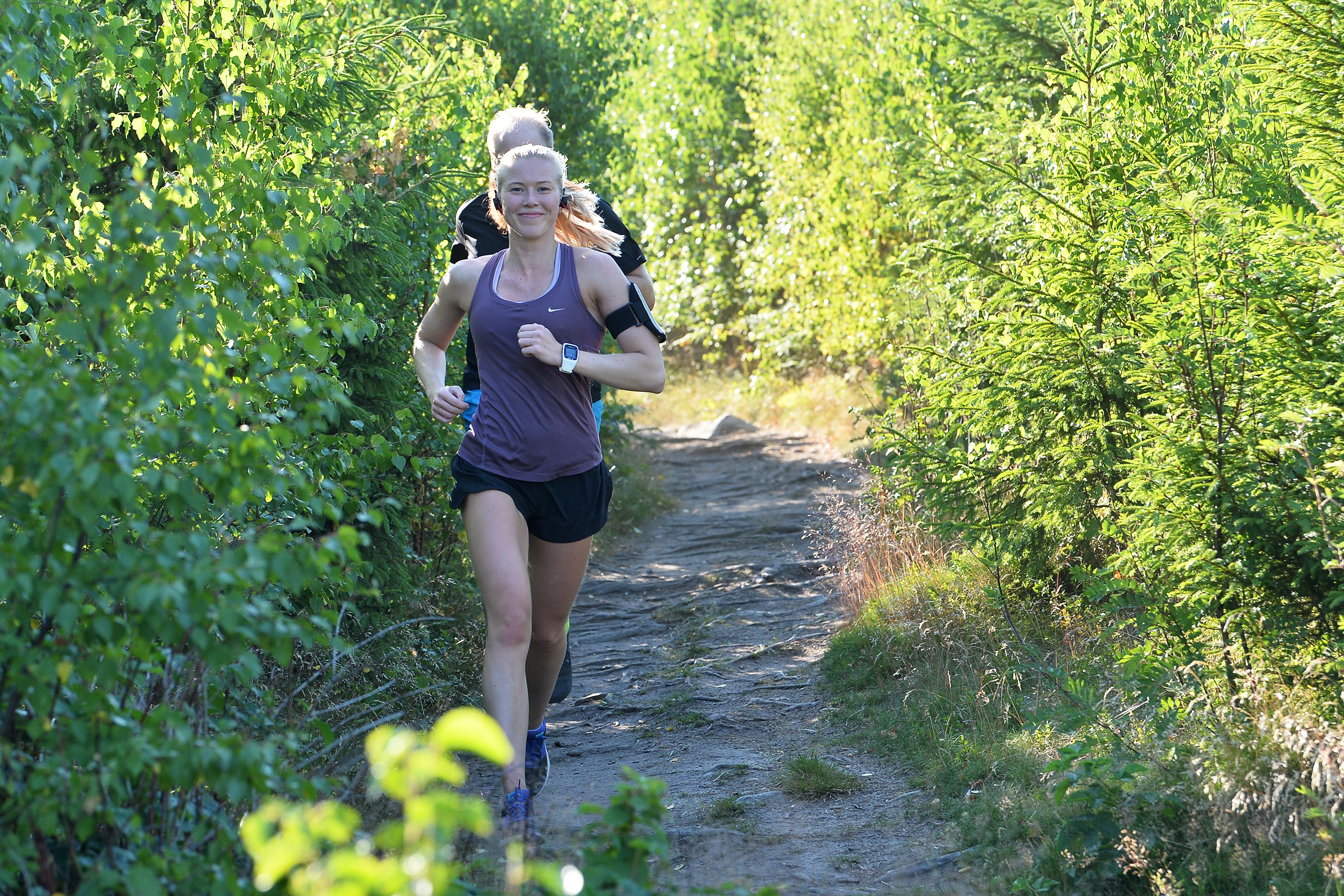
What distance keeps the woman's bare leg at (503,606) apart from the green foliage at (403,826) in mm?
1930

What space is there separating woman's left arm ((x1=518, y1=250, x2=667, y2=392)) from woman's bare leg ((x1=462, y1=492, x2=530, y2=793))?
0.49 metres

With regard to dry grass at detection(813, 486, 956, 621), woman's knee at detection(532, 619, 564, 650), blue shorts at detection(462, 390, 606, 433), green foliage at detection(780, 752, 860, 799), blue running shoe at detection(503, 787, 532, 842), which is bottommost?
green foliage at detection(780, 752, 860, 799)

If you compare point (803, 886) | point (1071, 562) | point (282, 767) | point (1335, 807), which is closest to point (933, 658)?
point (1071, 562)

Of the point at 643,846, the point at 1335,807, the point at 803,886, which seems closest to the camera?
the point at 643,846

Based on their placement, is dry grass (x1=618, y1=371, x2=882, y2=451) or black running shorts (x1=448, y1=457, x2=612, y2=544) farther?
dry grass (x1=618, y1=371, x2=882, y2=451)

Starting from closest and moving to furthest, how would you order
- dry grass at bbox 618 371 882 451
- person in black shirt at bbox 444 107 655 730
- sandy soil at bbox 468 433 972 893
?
sandy soil at bbox 468 433 972 893 → person in black shirt at bbox 444 107 655 730 → dry grass at bbox 618 371 882 451

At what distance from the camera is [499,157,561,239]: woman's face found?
149 inches

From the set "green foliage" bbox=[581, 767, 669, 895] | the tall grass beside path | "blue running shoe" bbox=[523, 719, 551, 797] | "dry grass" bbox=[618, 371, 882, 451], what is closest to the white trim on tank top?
"blue running shoe" bbox=[523, 719, 551, 797]

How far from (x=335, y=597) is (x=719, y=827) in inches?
57.6

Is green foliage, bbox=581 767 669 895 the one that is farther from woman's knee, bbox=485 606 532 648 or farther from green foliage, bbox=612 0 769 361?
green foliage, bbox=612 0 769 361

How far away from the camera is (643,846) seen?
7.43 ft

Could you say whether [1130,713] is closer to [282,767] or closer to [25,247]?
[282,767]

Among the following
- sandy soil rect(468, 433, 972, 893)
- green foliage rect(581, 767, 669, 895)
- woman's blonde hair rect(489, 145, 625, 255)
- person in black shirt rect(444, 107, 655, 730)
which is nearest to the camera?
green foliage rect(581, 767, 669, 895)

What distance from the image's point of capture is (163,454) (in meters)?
2.91
